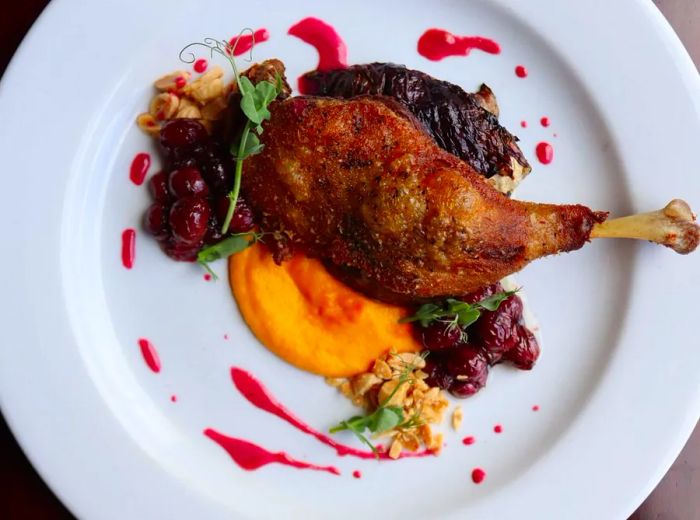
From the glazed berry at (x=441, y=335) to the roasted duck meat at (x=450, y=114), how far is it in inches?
23.9

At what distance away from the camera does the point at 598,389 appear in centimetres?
287

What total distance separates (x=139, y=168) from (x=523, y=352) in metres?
1.80

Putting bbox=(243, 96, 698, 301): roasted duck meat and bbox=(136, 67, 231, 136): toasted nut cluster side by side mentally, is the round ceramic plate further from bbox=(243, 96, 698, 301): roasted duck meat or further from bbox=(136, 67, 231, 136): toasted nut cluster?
bbox=(243, 96, 698, 301): roasted duck meat

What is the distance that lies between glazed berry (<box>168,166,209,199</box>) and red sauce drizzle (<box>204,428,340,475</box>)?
99 centimetres

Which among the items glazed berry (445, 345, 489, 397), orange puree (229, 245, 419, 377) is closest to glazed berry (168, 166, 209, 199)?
orange puree (229, 245, 419, 377)

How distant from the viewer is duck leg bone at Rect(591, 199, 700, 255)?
2.69 meters

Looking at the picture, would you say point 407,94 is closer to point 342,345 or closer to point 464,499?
point 342,345

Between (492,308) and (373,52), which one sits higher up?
(373,52)

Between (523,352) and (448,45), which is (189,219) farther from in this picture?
(523,352)

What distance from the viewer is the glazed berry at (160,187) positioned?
272cm

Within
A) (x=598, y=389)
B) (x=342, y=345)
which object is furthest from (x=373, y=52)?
(x=598, y=389)

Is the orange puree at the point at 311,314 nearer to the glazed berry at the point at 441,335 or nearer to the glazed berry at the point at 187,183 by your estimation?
the glazed berry at the point at 441,335

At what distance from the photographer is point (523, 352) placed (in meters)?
2.80

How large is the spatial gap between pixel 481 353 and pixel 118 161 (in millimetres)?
1725
